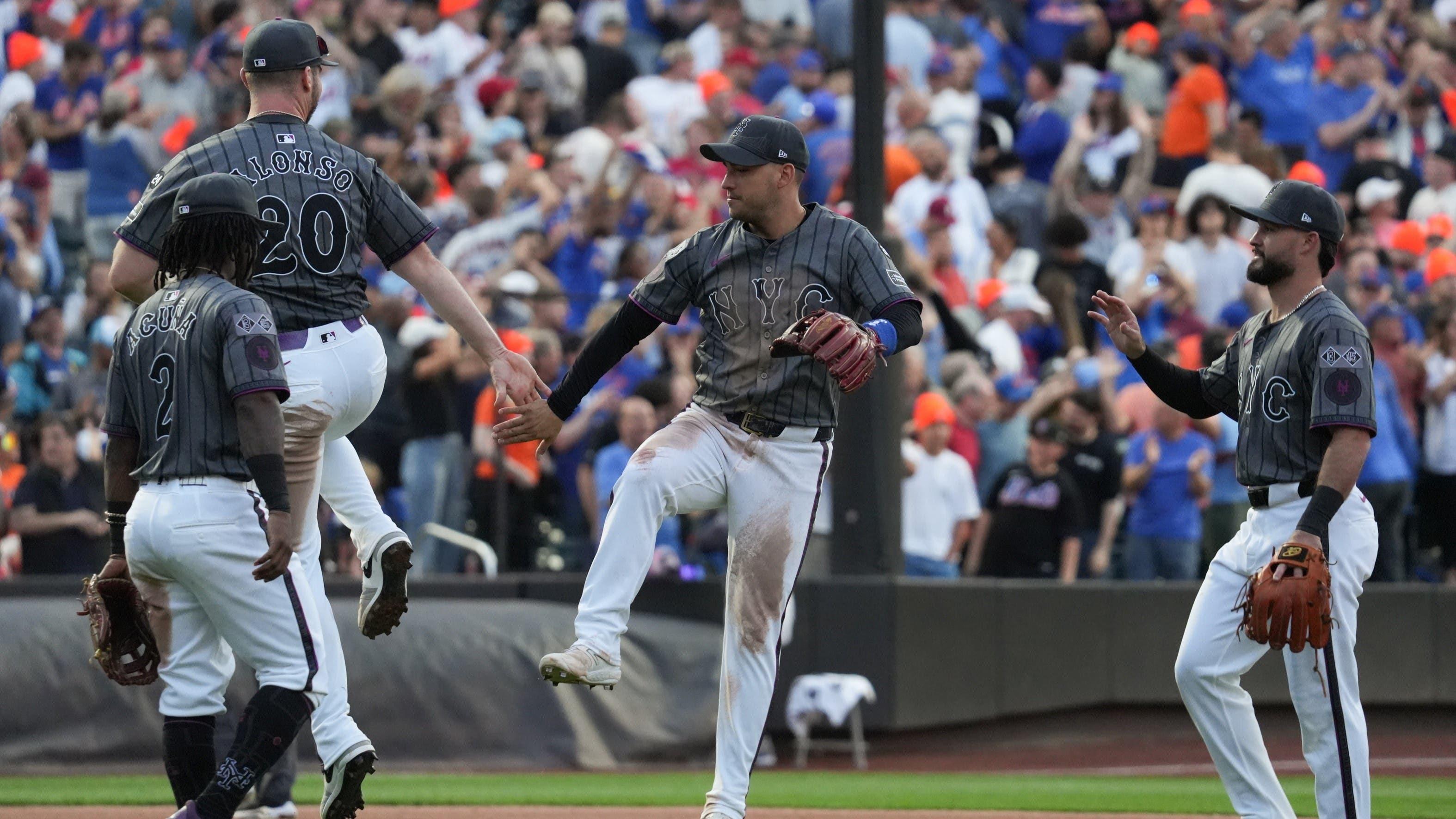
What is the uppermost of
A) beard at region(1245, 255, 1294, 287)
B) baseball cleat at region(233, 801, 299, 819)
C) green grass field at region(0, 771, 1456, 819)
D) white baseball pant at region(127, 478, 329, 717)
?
beard at region(1245, 255, 1294, 287)

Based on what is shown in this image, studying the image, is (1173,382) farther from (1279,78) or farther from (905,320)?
(1279,78)

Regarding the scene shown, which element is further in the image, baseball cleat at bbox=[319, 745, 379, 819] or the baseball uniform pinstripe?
the baseball uniform pinstripe

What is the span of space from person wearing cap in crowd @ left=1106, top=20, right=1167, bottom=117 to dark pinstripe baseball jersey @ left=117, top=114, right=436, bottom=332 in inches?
449

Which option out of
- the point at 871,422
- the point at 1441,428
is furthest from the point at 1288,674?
the point at 1441,428

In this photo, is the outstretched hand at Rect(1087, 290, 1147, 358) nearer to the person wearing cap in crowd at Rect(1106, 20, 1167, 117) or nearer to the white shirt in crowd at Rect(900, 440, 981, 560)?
the white shirt in crowd at Rect(900, 440, 981, 560)

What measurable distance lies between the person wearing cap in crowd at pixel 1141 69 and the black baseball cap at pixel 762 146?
10.6m

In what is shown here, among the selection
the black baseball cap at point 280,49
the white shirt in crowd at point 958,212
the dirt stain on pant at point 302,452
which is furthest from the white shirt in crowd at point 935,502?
the black baseball cap at point 280,49

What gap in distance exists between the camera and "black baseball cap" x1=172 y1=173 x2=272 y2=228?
5.44 m

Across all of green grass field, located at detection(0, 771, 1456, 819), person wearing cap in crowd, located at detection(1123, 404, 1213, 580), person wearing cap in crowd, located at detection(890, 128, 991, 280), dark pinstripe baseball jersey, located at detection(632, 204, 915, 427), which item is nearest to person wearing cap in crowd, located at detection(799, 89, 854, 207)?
person wearing cap in crowd, located at detection(890, 128, 991, 280)

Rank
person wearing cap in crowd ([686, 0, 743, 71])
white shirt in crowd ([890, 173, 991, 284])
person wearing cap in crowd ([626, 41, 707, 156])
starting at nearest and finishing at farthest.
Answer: white shirt in crowd ([890, 173, 991, 284]) < person wearing cap in crowd ([626, 41, 707, 156]) < person wearing cap in crowd ([686, 0, 743, 71])

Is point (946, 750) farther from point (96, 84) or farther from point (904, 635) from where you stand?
point (96, 84)

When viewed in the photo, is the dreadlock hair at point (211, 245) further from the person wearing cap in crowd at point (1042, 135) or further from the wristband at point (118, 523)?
the person wearing cap in crowd at point (1042, 135)

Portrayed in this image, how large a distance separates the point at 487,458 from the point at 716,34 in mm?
6968

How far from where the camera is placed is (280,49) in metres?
5.93
